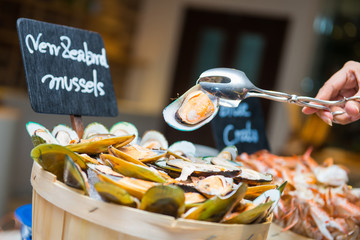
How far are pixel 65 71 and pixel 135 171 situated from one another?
0.50 meters

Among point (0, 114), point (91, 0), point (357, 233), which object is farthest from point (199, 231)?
point (91, 0)

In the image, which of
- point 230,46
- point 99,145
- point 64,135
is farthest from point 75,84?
point 230,46

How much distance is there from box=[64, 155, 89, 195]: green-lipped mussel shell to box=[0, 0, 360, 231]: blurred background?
3.13 meters

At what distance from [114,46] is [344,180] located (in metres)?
5.41

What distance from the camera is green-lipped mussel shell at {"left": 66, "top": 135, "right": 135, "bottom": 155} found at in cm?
76

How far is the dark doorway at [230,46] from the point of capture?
18.7 feet

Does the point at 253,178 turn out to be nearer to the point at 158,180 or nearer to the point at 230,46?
the point at 158,180

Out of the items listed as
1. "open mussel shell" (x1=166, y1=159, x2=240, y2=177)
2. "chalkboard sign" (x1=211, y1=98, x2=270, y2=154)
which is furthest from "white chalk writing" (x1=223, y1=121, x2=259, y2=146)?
"open mussel shell" (x1=166, y1=159, x2=240, y2=177)

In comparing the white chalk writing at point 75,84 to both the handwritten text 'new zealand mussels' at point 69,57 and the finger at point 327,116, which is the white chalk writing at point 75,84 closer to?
the handwritten text 'new zealand mussels' at point 69,57

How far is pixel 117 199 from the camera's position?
0.60m

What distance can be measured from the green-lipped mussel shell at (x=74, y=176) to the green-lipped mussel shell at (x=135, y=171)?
8 centimetres

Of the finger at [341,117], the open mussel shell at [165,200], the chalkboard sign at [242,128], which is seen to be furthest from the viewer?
the chalkboard sign at [242,128]

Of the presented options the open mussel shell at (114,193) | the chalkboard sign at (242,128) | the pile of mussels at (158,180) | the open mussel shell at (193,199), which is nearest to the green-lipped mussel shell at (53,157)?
the pile of mussels at (158,180)

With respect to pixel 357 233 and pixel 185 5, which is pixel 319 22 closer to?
pixel 185 5
